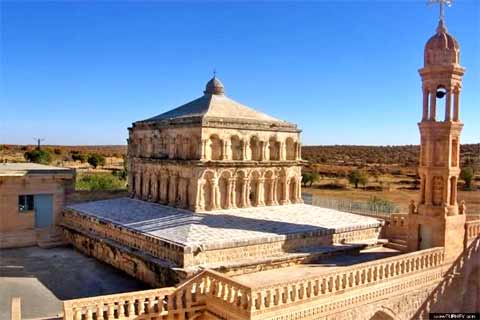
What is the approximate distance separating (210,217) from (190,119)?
390 centimetres

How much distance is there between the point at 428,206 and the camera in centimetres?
1448

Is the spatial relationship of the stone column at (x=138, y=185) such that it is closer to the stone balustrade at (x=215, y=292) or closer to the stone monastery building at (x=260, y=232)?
the stone monastery building at (x=260, y=232)

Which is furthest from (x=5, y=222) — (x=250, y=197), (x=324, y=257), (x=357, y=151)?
(x=357, y=151)

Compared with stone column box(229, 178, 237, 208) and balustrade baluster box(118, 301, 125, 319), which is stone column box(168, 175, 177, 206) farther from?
balustrade baluster box(118, 301, 125, 319)

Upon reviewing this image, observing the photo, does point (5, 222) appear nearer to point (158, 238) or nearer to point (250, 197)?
point (158, 238)

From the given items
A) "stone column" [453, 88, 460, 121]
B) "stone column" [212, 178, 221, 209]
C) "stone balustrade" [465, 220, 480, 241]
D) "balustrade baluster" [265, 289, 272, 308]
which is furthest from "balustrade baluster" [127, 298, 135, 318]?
"stone column" [453, 88, 460, 121]

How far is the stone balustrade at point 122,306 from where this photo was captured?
938cm

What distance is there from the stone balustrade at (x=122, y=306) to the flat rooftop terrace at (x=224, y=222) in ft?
6.87

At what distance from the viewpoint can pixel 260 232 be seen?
1434 cm

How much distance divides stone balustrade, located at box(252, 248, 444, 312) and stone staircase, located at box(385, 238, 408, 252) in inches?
72.8

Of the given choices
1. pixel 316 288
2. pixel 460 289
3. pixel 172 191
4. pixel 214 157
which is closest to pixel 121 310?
pixel 316 288

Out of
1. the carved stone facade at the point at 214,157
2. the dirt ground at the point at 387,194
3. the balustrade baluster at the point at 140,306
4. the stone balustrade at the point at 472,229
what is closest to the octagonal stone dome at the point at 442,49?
the stone balustrade at the point at 472,229

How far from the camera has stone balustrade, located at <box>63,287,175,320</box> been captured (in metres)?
9.38

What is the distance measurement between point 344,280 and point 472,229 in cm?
613
